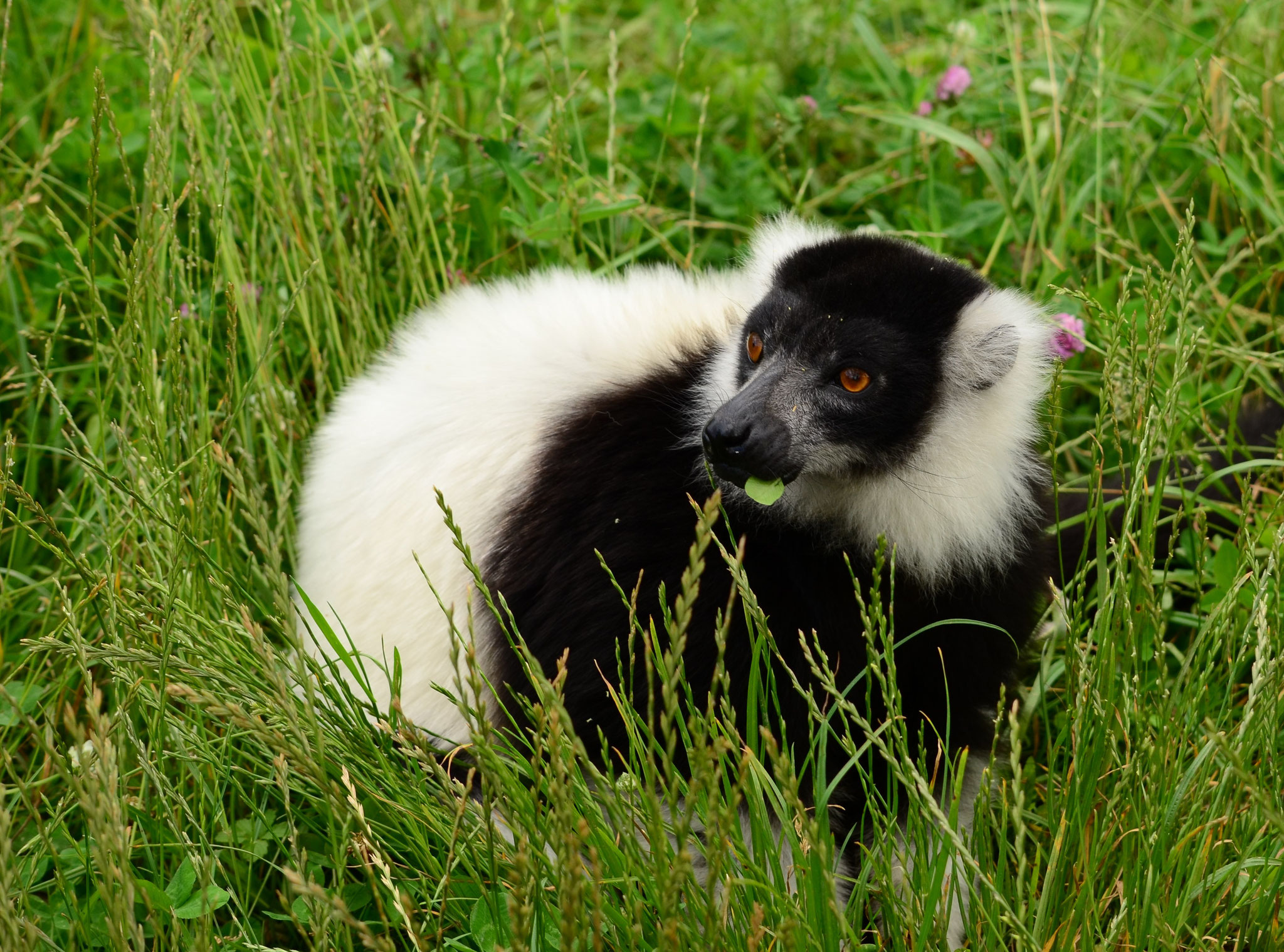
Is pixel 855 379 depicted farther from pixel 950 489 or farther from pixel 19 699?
pixel 19 699

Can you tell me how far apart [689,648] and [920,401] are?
799 millimetres

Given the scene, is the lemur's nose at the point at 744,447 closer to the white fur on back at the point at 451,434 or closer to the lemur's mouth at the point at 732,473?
the lemur's mouth at the point at 732,473

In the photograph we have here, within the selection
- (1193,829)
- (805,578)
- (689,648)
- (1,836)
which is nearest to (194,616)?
(1,836)

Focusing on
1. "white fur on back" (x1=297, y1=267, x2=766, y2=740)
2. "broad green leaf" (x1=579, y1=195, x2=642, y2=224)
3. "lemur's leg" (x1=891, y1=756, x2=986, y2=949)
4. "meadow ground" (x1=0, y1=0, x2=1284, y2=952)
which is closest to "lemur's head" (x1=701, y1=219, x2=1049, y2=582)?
"meadow ground" (x1=0, y1=0, x2=1284, y2=952)

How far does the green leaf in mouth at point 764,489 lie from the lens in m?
2.69

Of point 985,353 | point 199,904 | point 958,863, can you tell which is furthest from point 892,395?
point 199,904

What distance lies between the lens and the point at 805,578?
2875 millimetres

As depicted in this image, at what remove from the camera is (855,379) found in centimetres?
279

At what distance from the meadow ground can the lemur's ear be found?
0.78 feet

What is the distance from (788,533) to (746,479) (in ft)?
0.90

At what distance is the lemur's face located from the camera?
9.04 ft

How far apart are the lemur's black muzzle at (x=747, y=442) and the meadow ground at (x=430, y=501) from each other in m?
0.28

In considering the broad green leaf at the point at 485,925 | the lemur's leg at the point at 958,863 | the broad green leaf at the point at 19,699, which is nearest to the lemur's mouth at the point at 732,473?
the lemur's leg at the point at 958,863

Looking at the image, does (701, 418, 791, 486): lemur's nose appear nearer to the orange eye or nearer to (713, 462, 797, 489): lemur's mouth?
(713, 462, 797, 489): lemur's mouth
